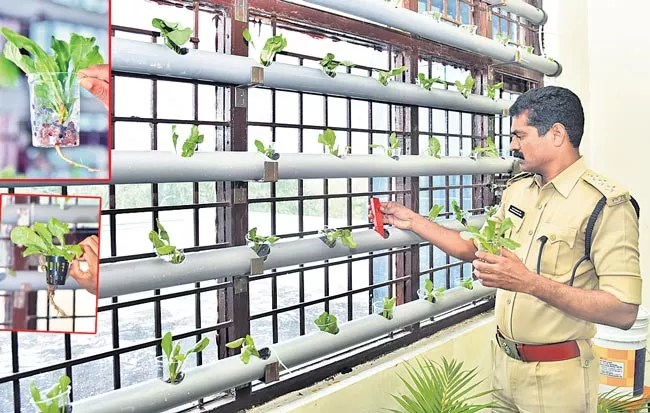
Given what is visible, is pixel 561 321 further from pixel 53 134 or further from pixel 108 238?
pixel 53 134

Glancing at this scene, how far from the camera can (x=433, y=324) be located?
8.71 ft

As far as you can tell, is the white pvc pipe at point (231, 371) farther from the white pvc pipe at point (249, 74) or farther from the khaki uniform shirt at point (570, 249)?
the white pvc pipe at point (249, 74)

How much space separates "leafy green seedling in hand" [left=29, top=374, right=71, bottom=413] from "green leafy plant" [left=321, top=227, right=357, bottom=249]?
0.86 meters

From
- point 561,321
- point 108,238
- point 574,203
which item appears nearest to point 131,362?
point 108,238

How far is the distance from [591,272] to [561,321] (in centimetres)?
19

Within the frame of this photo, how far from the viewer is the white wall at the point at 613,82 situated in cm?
357

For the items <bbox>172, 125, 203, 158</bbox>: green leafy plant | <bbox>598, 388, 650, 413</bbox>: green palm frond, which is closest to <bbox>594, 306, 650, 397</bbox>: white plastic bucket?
<bbox>598, 388, 650, 413</bbox>: green palm frond

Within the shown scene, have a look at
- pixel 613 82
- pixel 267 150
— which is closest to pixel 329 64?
pixel 267 150

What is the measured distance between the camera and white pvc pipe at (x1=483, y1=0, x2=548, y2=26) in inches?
114

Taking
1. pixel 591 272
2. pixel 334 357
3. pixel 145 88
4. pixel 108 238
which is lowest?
pixel 334 357

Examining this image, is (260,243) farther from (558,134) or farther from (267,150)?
(558,134)

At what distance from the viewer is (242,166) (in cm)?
161

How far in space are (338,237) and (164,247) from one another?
63cm

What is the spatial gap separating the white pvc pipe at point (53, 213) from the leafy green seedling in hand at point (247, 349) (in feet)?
1.94
